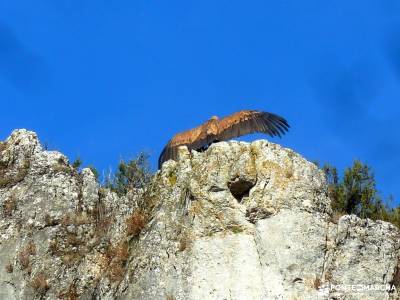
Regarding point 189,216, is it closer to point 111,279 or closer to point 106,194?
point 111,279

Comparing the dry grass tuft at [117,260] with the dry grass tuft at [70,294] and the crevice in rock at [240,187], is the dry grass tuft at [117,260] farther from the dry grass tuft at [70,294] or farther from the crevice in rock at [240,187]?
the crevice in rock at [240,187]

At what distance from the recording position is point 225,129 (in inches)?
791

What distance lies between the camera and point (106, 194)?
765 inches

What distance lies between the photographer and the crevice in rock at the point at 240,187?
16.5 m

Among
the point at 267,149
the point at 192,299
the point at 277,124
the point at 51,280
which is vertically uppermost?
the point at 277,124

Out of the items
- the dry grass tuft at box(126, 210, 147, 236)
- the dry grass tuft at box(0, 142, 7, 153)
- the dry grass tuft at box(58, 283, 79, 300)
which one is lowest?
the dry grass tuft at box(58, 283, 79, 300)

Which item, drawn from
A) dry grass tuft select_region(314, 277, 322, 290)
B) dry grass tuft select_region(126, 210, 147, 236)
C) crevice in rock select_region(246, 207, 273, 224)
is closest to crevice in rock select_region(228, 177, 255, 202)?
crevice in rock select_region(246, 207, 273, 224)

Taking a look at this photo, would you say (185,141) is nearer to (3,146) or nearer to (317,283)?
(3,146)

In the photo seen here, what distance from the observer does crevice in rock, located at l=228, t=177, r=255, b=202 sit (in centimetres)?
1648

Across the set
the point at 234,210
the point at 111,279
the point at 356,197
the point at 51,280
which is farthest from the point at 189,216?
the point at 356,197

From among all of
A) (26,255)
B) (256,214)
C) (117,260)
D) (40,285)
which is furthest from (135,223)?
(256,214)

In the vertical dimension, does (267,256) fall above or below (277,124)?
below

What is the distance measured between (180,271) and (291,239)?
2021mm

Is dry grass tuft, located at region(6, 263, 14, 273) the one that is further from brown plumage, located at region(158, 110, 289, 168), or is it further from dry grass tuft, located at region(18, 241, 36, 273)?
brown plumage, located at region(158, 110, 289, 168)
